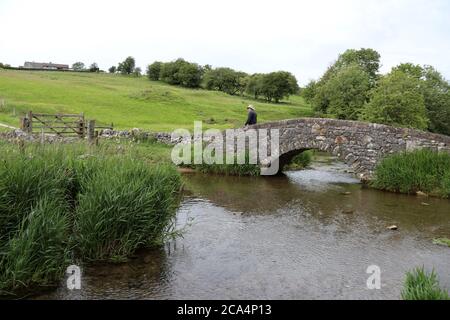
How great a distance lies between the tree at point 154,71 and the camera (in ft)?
305

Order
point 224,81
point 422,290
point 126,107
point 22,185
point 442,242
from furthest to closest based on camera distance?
point 224,81
point 126,107
point 442,242
point 22,185
point 422,290

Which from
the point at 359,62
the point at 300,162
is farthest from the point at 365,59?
the point at 300,162

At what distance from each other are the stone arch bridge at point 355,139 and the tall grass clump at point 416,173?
1.27 feet

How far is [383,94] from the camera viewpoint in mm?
43781

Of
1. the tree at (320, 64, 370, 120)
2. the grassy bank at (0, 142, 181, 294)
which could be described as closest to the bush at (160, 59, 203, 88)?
the tree at (320, 64, 370, 120)

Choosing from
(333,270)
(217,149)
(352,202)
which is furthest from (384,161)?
(333,270)

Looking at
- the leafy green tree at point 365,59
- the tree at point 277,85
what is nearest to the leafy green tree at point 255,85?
the tree at point 277,85

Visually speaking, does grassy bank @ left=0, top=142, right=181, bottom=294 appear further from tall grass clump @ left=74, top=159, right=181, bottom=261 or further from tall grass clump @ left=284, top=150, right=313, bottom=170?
tall grass clump @ left=284, top=150, right=313, bottom=170

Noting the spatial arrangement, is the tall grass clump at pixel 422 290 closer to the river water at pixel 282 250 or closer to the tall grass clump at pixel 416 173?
the river water at pixel 282 250

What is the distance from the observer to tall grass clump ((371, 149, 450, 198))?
57.5 feet

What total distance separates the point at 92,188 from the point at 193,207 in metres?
5.34

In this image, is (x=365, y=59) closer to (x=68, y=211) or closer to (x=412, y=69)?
(x=412, y=69)

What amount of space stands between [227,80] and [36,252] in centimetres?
8187

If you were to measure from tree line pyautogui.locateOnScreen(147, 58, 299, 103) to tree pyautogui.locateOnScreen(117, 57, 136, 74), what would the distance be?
54.6 feet
